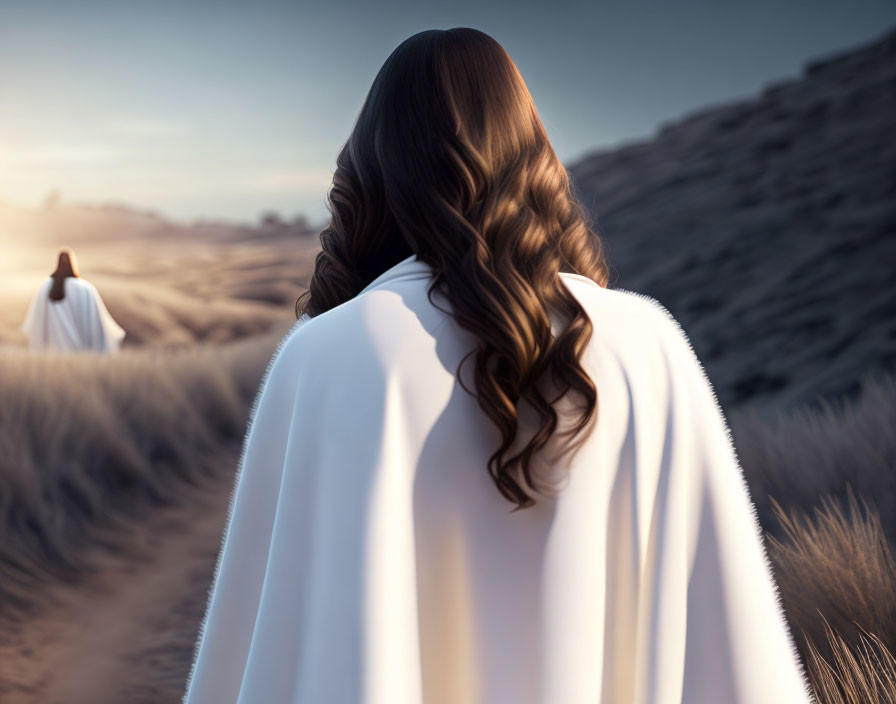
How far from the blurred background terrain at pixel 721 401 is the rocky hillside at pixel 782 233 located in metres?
0.05

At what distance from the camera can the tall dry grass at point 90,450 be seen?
14.1 ft

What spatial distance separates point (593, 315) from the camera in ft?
4.04

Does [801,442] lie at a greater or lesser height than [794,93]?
lesser

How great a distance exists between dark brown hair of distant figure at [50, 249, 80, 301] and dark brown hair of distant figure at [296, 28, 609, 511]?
720 cm

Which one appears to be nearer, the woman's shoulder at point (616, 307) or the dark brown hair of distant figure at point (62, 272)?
the woman's shoulder at point (616, 307)

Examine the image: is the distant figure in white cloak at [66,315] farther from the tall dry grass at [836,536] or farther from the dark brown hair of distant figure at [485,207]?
the dark brown hair of distant figure at [485,207]

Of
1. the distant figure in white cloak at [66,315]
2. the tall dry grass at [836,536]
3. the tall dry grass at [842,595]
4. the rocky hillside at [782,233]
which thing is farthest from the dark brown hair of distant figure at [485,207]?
the distant figure in white cloak at [66,315]

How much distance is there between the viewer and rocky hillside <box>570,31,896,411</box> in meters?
9.07

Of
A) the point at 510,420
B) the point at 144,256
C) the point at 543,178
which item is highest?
the point at 144,256

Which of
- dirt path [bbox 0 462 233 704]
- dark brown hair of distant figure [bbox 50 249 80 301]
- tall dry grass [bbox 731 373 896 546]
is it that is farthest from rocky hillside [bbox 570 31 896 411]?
dark brown hair of distant figure [bbox 50 249 80 301]

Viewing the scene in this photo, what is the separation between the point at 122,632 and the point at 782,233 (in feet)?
42.6

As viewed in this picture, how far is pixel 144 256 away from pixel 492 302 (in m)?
22.2

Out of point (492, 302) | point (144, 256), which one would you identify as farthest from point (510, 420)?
point (144, 256)

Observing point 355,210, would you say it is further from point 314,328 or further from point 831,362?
point 831,362
